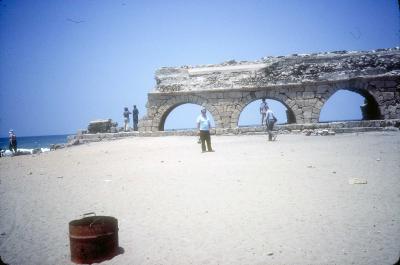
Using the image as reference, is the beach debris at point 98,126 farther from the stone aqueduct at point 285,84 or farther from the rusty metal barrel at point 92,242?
the rusty metal barrel at point 92,242

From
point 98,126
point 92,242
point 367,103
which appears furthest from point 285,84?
point 92,242

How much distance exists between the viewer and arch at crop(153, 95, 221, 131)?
1778cm

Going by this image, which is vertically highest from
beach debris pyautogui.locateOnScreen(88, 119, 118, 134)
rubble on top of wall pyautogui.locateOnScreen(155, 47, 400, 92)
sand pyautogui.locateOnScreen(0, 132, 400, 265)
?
rubble on top of wall pyautogui.locateOnScreen(155, 47, 400, 92)

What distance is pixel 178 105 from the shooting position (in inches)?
742

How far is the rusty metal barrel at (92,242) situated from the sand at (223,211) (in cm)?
14

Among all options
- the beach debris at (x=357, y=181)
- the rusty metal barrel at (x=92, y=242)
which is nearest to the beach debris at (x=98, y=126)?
the beach debris at (x=357, y=181)

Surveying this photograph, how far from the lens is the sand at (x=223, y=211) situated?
3.01 m

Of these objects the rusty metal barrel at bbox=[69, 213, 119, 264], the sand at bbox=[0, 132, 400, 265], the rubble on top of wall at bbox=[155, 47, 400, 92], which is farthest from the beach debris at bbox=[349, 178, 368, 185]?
the rubble on top of wall at bbox=[155, 47, 400, 92]

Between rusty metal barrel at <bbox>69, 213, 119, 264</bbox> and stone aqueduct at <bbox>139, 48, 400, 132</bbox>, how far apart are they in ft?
48.8

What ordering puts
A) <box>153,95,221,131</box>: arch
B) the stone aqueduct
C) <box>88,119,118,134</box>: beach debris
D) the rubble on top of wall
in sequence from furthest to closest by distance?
<box>88,119,118,134</box>: beach debris, <box>153,95,221,131</box>: arch, the rubble on top of wall, the stone aqueduct

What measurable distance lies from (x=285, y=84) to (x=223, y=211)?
1414 centimetres

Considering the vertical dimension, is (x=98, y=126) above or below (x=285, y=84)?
below

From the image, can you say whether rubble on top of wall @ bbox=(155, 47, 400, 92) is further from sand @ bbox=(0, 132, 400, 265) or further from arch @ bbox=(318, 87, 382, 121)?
sand @ bbox=(0, 132, 400, 265)

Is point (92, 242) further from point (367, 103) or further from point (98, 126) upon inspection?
point (367, 103)
